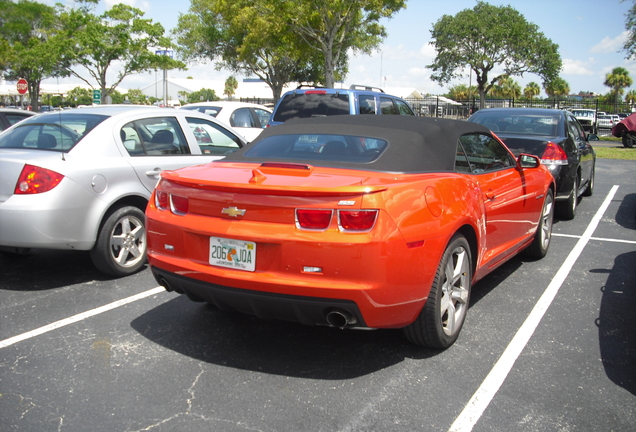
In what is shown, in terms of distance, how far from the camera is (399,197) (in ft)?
11.2

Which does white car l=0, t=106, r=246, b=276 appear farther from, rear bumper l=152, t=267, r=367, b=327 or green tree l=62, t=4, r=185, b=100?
green tree l=62, t=4, r=185, b=100

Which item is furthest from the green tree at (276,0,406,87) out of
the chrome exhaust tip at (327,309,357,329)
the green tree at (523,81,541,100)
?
the green tree at (523,81,541,100)

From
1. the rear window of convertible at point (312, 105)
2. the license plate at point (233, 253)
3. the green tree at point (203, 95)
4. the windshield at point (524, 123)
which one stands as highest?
the green tree at point (203, 95)

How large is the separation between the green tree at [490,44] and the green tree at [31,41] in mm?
30217

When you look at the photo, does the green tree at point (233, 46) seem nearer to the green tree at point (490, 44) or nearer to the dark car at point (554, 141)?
the green tree at point (490, 44)

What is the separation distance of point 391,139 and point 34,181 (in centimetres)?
299

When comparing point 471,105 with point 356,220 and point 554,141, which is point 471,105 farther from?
point 356,220

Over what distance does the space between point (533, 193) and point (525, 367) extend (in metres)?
2.42

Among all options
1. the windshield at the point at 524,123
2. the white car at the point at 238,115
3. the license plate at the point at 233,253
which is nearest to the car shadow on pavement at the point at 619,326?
the license plate at the point at 233,253

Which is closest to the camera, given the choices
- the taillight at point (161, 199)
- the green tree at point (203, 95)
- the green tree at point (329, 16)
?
the taillight at point (161, 199)

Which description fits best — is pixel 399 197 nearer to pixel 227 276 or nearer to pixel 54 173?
pixel 227 276

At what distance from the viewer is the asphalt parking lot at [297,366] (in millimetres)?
3061

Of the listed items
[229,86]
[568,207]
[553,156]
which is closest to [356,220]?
[553,156]

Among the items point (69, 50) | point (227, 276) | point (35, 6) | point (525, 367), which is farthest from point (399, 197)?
point (35, 6)
